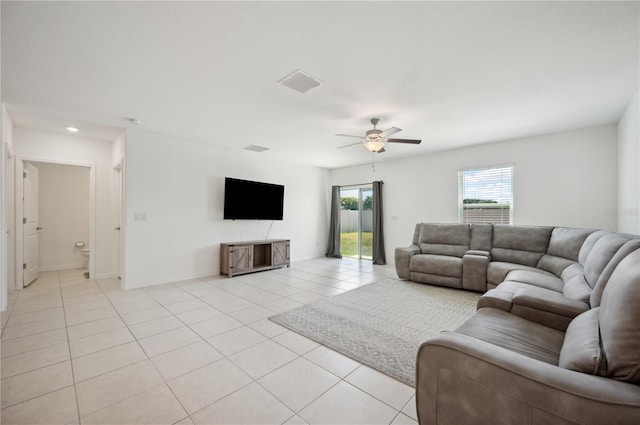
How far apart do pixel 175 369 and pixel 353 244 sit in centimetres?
612

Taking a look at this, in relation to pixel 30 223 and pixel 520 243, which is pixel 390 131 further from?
pixel 30 223

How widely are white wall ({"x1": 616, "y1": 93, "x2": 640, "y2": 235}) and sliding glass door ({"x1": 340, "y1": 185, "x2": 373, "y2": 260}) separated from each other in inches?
182

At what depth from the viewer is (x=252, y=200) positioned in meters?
5.85

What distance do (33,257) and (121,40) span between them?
501cm

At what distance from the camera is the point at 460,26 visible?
6.45 feet

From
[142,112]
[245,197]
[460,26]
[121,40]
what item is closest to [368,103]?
[460,26]

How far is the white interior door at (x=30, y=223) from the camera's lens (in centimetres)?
445

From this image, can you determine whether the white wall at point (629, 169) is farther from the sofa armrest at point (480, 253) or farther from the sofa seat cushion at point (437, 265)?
the sofa seat cushion at point (437, 265)

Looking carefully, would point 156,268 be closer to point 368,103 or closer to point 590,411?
point 368,103

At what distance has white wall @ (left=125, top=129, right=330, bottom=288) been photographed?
14.5 feet

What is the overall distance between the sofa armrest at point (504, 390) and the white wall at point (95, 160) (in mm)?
6003

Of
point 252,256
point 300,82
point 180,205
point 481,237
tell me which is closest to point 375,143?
point 300,82

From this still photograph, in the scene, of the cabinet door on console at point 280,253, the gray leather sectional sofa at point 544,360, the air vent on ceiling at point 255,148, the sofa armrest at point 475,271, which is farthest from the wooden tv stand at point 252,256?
the gray leather sectional sofa at point 544,360

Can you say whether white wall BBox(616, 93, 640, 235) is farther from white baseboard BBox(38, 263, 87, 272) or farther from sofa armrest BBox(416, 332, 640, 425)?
white baseboard BBox(38, 263, 87, 272)
